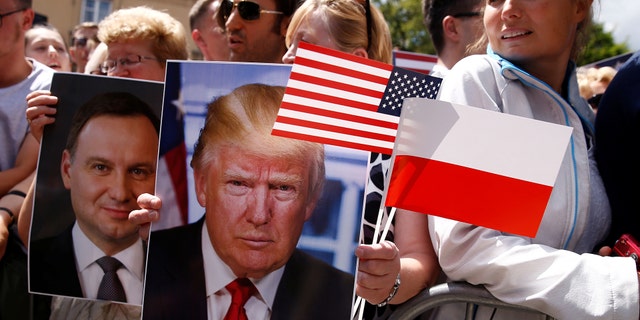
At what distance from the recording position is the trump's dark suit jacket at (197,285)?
2.04 meters

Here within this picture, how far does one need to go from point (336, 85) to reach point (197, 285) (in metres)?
0.69

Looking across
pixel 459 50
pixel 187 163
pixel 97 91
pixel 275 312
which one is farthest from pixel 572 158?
pixel 459 50

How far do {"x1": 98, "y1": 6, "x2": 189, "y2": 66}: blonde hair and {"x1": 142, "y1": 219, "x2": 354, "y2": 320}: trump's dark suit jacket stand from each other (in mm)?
1479

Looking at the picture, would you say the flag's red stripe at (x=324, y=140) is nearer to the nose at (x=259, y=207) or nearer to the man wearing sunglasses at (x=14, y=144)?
the nose at (x=259, y=207)

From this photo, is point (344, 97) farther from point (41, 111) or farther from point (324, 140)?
point (41, 111)

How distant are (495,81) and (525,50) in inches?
6.9

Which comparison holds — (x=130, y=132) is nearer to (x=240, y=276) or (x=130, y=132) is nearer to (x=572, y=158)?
(x=240, y=276)

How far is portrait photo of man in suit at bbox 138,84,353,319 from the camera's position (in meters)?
2.06

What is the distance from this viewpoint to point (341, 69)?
6.61 ft

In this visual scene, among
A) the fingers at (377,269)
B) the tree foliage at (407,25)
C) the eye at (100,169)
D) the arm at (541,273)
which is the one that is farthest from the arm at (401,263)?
the tree foliage at (407,25)

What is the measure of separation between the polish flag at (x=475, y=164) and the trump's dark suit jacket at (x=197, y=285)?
29 cm

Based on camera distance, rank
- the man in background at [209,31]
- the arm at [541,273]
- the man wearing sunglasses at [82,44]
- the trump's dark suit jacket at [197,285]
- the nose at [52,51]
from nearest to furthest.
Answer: the arm at [541,273]
the trump's dark suit jacket at [197,285]
the man in background at [209,31]
the nose at [52,51]
the man wearing sunglasses at [82,44]

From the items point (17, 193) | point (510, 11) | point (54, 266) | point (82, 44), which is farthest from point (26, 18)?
point (82, 44)

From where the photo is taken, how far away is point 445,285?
2.09 meters
